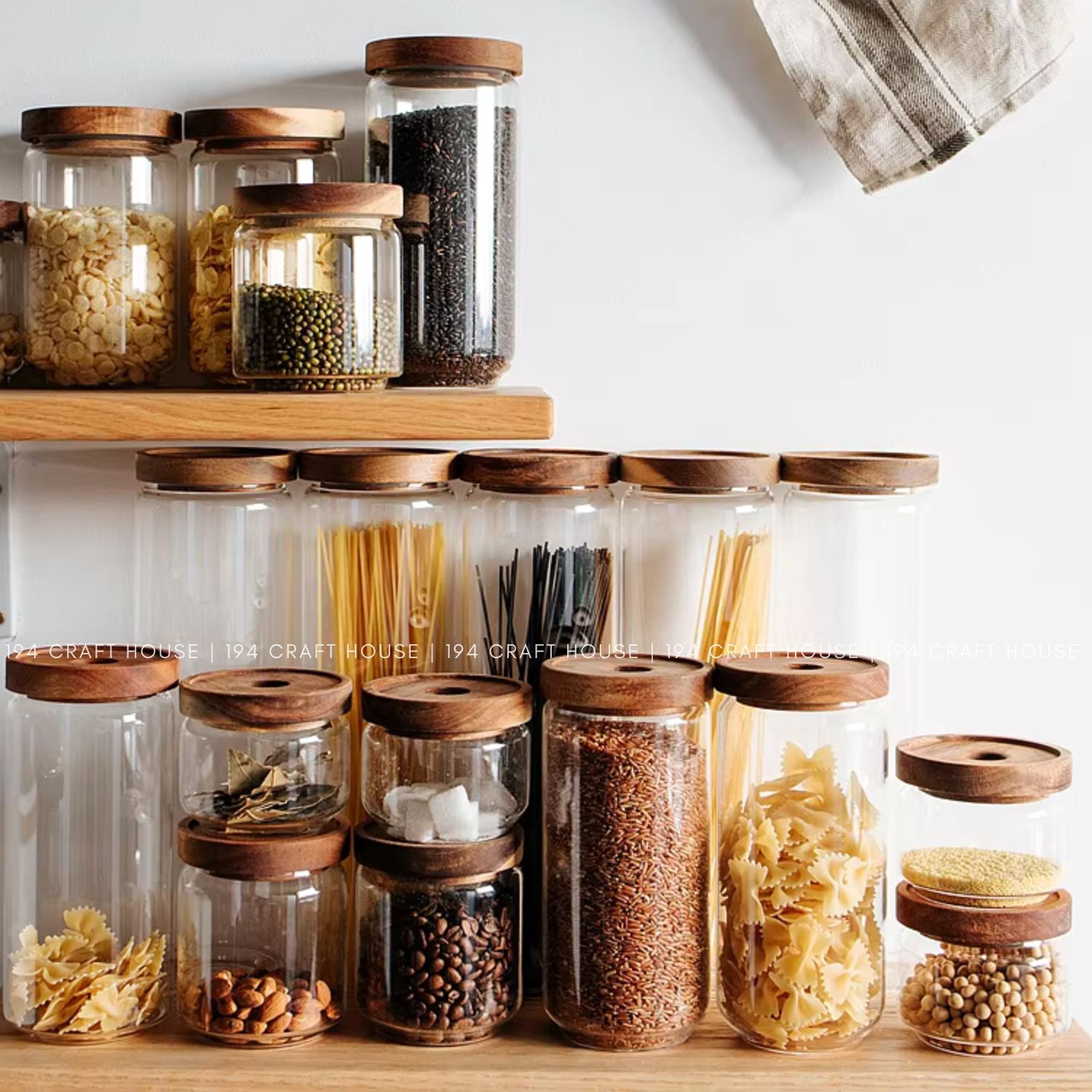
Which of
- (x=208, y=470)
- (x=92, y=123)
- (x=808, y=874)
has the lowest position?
(x=808, y=874)

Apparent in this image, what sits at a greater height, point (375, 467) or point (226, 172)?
point (226, 172)

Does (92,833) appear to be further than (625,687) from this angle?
Yes

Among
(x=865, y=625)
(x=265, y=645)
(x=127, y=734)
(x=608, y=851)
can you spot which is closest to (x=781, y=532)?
(x=865, y=625)

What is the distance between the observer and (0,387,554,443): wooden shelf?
102 centimetres

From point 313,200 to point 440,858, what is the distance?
1.53 feet

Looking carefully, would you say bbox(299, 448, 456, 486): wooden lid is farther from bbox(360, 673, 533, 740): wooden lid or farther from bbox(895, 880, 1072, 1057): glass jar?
bbox(895, 880, 1072, 1057): glass jar

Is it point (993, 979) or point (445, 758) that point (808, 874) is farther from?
point (445, 758)

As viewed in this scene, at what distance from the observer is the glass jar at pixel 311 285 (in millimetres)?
1025

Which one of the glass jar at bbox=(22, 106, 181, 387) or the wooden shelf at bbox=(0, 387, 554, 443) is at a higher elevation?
the glass jar at bbox=(22, 106, 181, 387)

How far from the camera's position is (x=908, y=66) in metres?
1.18

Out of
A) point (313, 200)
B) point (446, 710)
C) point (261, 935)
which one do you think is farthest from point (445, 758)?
point (313, 200)

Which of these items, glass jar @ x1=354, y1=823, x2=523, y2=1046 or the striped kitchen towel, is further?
the striped kitchen towel

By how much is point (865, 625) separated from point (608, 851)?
29 centimetres

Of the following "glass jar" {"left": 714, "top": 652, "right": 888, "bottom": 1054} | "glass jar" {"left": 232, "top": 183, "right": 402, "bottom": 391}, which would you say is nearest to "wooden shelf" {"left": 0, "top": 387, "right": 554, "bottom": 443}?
"glass jar" {"left": 232, "top": 183, "right": 402, "bottom": 391}
